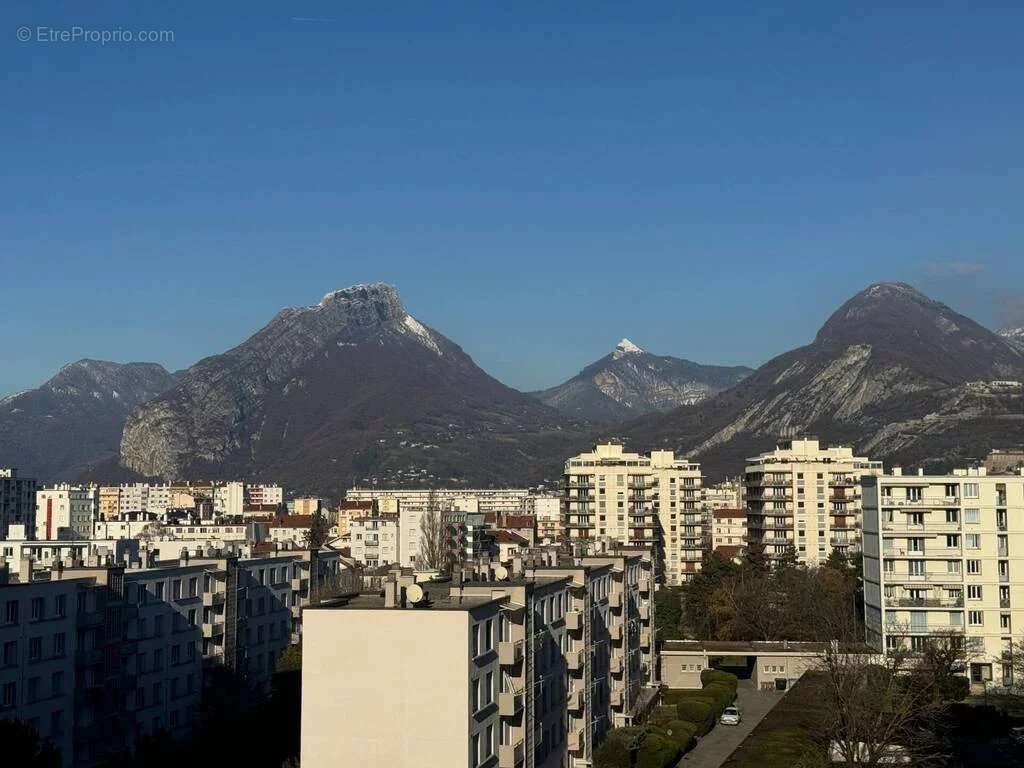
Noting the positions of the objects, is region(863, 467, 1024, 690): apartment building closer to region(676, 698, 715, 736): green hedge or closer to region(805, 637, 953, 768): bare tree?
region(676, 698, 715, 736): green hedge

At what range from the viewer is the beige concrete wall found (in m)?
29.0

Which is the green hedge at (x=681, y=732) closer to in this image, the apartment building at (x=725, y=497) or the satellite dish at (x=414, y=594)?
the satellite dish at (x=414, y=594)

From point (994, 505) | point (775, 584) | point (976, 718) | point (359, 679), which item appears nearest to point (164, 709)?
point (359, 679)

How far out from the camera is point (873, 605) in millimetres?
63062

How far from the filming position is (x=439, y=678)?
29.2 m

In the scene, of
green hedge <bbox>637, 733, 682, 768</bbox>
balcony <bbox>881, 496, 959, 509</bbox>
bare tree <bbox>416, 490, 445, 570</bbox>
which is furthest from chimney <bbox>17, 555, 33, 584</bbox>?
bare tree <bbox>416, 490, 445, 570</bbox>

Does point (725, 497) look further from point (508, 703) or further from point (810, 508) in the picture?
point (508, 703)

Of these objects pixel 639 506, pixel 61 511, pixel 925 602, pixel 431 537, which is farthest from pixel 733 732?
pixel 61 511

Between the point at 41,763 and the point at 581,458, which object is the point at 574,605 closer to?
the point at 41,763

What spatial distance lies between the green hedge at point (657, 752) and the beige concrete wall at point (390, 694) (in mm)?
16369

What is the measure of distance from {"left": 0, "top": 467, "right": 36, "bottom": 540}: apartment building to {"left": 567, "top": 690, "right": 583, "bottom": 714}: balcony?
9742cm

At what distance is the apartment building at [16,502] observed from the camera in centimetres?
13121

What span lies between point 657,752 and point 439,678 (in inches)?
710

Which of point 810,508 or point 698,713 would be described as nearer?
point 698,713
